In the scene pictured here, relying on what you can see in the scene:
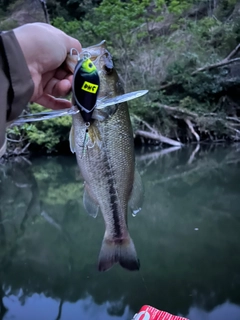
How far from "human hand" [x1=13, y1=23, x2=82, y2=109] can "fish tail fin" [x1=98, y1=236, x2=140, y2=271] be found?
58cm

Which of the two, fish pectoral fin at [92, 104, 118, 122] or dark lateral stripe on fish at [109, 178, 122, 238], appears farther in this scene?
dark lateral stripe on fish at [109, 178, 122, 238]

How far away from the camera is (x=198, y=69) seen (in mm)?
15375

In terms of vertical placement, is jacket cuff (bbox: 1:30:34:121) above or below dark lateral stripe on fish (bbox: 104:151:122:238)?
above

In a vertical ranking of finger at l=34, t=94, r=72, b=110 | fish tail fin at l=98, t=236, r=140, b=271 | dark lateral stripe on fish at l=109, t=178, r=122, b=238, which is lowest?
fish tail fin at l=98, t=236, r=140, b=271

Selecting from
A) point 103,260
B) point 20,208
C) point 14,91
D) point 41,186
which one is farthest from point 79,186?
point 14,91

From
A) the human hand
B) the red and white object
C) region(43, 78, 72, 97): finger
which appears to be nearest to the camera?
the human hand

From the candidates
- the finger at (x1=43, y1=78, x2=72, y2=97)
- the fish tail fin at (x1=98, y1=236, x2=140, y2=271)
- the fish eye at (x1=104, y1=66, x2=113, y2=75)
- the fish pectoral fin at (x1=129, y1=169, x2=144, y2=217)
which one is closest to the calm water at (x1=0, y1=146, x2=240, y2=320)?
the fish tail fin at (x1=98, y1=236, x2=140, y2=271)

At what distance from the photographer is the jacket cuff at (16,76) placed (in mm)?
901

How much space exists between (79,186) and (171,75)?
30.5ft

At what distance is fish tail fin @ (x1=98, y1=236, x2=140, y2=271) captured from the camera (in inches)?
56.2

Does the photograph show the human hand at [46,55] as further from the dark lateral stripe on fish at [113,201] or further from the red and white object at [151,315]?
the red and white object at [151,315]

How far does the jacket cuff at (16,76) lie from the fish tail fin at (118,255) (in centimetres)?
68

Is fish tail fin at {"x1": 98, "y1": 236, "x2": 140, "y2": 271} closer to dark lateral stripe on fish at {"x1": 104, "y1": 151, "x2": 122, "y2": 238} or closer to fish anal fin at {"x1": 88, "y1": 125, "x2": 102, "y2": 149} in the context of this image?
dark lateral stripe on fish at {"x1": 104, "y1": 151, "x2": 122, "y2": 238}

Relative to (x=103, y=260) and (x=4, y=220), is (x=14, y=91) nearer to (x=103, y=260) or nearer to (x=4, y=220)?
(x=103, y=260)
